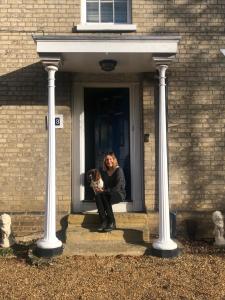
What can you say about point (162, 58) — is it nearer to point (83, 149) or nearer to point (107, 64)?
point (107, 64)

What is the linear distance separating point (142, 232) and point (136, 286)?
184 centimetres

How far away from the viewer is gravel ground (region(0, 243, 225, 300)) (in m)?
5.15

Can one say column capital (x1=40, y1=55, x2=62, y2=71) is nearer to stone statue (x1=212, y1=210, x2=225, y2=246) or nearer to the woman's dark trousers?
the woman's dark trousers

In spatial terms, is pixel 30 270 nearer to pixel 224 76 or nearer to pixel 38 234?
pixel 38 234

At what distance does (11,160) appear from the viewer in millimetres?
7668

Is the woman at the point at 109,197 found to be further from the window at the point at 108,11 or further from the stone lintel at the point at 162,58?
the window at the point at 108,11

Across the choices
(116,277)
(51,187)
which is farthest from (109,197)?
(116,277)

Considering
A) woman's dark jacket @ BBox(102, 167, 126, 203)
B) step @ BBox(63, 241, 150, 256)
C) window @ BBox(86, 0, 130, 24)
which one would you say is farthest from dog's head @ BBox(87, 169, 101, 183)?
window @ BBox(86, 0, 130, 24)

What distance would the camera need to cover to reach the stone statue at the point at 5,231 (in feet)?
23.5

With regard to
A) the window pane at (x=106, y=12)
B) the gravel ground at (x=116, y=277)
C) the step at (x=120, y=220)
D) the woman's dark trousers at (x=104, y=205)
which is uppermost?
the window pane at (x=106, y=12)

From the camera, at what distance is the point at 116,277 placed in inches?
224

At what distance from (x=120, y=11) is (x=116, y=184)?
128 inches

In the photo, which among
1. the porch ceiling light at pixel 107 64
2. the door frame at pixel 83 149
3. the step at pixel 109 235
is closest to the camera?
the step at pixel 109 235

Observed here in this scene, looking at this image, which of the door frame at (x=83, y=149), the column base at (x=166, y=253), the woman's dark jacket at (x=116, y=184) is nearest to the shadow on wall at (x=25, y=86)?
the door frame at (x=83, y=149)
